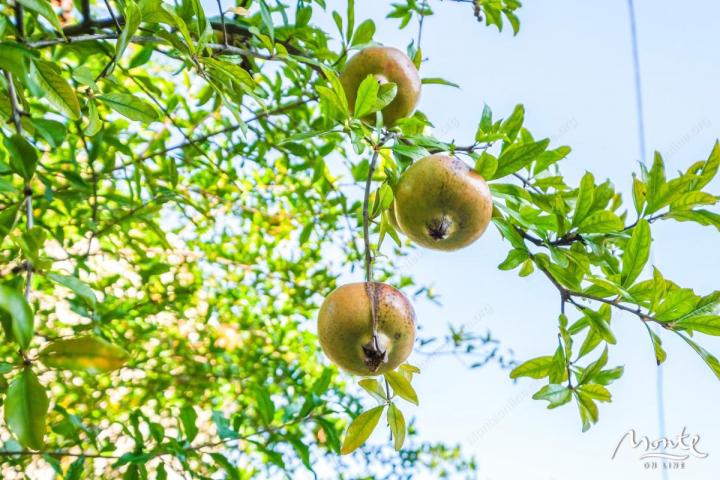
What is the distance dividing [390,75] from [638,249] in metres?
0.48

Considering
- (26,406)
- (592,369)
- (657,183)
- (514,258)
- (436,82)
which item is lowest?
(26,406)

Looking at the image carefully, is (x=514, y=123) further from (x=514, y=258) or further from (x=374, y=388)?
(x=374, y=388)

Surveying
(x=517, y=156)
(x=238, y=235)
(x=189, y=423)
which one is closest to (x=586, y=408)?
(x=517, y=156)

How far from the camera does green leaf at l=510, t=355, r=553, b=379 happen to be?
99 cm

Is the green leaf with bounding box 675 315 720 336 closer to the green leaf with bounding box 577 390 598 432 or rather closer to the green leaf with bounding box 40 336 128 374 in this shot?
the green leaf with bounding box 577 390 598 432

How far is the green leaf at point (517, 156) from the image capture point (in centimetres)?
85

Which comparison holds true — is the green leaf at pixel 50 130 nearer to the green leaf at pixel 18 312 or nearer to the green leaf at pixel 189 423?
the green leaf at pixel 18 312

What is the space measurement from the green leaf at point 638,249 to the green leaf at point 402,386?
0.34m

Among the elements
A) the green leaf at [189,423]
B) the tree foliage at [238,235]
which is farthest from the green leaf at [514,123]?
the green leaf at [189,423]

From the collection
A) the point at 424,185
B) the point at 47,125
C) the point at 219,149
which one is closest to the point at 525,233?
the point at 424,185

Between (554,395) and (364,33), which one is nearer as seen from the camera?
(554,395)

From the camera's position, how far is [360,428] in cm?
88

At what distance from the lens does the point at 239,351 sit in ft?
7.14

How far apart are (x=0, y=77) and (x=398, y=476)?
190cm
